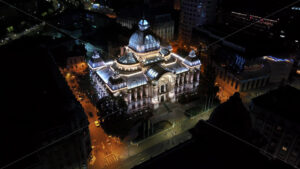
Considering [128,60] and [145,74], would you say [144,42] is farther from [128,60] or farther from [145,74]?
[145,74]

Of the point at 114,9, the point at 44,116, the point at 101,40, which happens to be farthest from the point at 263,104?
the point at 114,9

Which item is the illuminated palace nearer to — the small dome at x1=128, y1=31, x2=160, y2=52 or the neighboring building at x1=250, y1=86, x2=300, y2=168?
the small dome at x1=128, y1=31, x2=160, y2=52

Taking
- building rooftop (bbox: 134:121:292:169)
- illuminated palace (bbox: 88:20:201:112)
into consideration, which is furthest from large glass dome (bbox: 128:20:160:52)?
building rooftop (bbox: 134:121:292:169)

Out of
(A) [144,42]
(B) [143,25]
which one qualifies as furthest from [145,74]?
(B) [143,25]

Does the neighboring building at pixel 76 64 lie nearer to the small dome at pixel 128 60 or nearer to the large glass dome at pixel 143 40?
the small dome at pixel 128 60

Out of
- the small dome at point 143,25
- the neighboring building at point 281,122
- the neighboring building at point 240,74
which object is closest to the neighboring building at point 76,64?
the small dome at point 143,25
